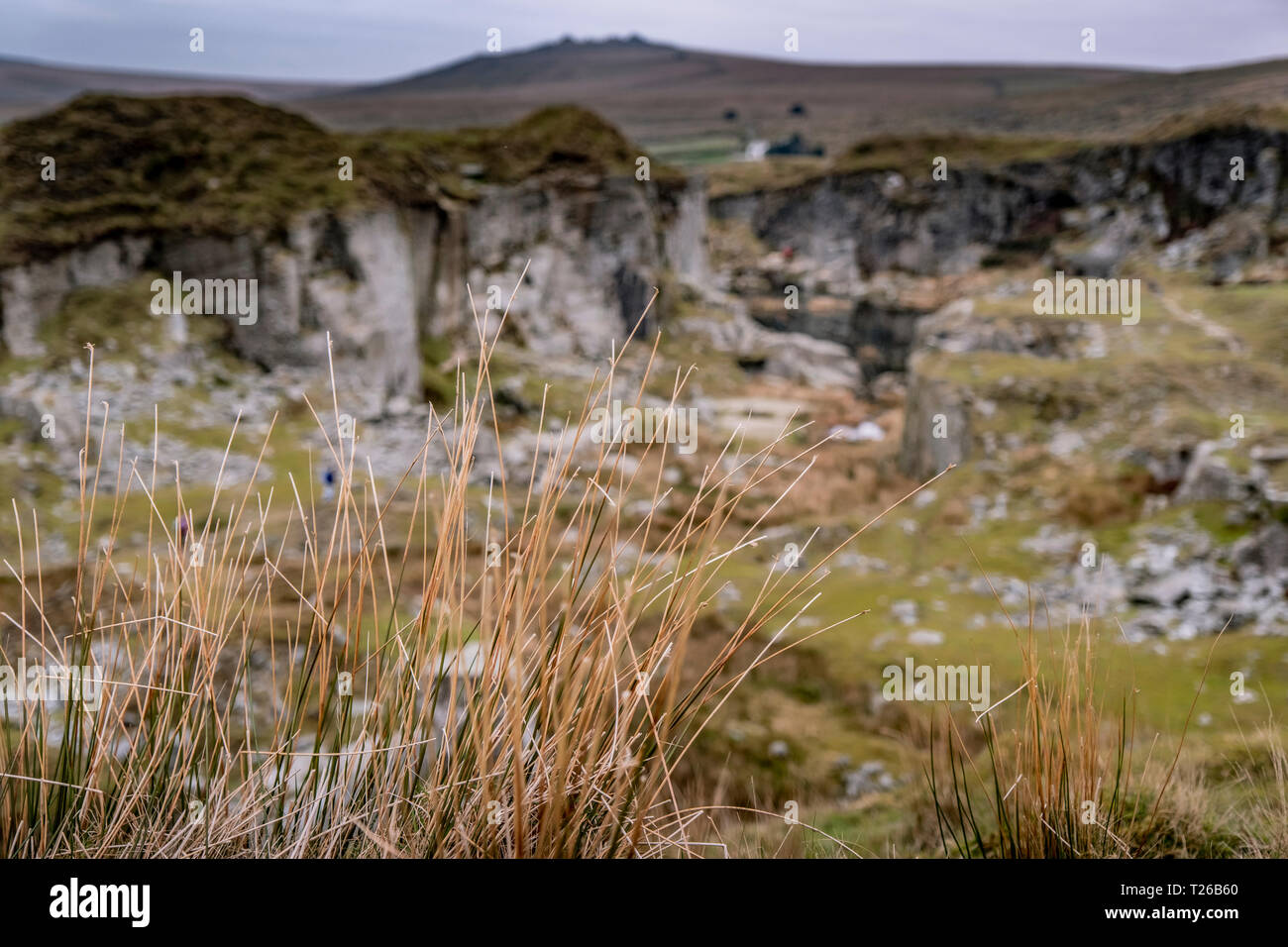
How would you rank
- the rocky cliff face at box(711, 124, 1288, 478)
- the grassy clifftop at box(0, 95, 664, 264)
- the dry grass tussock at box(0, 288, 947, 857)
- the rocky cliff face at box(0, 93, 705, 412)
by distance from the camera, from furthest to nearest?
1. the rocky cliff face at box(711, 124, 1288, 478)
2. the grassy clifftop at box(0, 95, 664, 264)
3. the rocky cliff face at box(0, 93, 705, 412)
4. the dry grass tussock at box(0, 288, 947, 857)

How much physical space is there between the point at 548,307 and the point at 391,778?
55.1ft

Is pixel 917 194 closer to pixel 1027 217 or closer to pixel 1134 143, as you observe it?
pixel 1027 217

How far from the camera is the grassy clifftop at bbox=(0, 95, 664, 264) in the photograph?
10.1 m

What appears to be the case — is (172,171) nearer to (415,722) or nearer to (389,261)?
(389,261)

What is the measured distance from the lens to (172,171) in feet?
36.9

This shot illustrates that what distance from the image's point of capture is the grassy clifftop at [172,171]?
10070 millimetres
